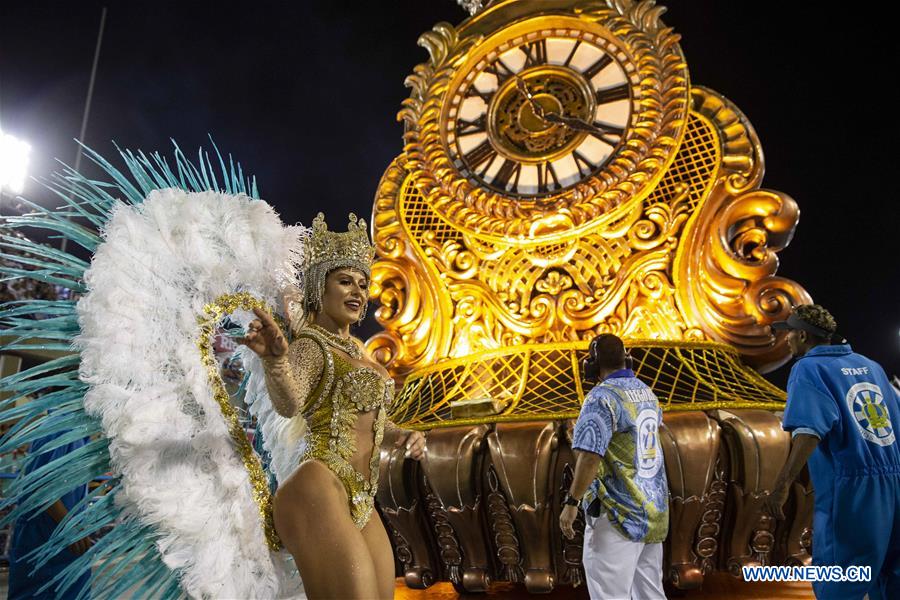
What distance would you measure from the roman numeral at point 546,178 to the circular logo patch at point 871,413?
2.06 meters

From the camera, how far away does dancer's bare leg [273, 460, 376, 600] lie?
5.01 ft

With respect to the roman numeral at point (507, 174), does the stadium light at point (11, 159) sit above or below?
above

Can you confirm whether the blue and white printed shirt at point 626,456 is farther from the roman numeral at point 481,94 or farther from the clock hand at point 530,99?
the roman numeral at point 481,94

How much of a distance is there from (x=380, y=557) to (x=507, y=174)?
272cm

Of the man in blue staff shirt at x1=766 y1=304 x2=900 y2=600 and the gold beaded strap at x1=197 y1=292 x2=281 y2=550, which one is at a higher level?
the gold beaded strap at x1=197 y1=292 x2=281 y2=550

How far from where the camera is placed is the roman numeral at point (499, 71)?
4004 mm

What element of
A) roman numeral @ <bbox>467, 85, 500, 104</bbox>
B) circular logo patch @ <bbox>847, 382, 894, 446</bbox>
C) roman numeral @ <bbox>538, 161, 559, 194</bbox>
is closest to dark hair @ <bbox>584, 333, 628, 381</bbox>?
circular logo patch @ <bbox>847, 382, 894, 446</bbox>

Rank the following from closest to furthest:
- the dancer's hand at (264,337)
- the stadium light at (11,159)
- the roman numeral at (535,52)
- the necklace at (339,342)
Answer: the dancer's hand at (264,337) < the necklace at (339,342) < the roman numeral at (535,52) < the stadium light at (11,159)

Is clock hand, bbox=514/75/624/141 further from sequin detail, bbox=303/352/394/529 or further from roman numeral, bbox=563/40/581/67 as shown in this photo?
sequin detail, bbox=303/352/394/529

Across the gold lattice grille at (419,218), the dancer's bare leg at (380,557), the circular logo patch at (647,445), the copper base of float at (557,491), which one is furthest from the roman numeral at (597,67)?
the dancer's bare leg at (380,557)

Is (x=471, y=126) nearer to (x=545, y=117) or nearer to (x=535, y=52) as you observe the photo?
(x=545, y=117)

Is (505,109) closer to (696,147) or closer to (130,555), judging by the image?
(696,147)

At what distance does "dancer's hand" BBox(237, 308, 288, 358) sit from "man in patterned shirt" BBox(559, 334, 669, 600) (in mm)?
1120

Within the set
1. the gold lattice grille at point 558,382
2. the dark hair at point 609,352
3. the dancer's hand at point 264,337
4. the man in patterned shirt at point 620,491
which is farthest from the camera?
the gold lattice grille at point 558,382
